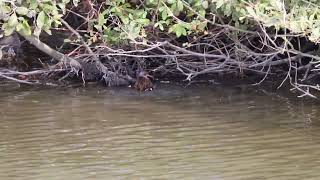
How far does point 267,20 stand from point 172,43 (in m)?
2.47

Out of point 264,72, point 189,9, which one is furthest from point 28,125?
point 264,72

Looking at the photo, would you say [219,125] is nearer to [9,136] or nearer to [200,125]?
[200,125]

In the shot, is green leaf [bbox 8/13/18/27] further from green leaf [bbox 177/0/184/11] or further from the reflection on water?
green leaf [bbox 177/0/184/11]

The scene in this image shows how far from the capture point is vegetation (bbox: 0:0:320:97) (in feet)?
20.9

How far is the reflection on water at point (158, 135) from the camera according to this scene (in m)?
5.30

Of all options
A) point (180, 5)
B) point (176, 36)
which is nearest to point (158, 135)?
point (180, 5)

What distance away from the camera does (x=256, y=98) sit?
767 centimetres

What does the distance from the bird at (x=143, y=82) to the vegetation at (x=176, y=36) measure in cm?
18

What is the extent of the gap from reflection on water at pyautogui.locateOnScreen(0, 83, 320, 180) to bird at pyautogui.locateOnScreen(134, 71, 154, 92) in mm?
138

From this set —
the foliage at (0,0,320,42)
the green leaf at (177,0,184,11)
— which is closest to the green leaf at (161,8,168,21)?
the foliage at (0,0,320,42)

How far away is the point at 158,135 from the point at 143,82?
6.91ft

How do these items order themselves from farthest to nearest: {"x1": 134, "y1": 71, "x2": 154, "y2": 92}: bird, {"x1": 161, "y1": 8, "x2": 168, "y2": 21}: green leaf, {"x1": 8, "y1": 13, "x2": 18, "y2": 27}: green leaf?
{"x1": 134, "y1": 71, "x2": 154, "y2": 92}: bird
{"x1": 161, "y1": 8, "x2": 168, "y2": 21}: green leaf
{"x1": 8, "y1": 13, "x2": 18, "y2": 27}: green leaf

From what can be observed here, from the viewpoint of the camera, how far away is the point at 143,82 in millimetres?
8250

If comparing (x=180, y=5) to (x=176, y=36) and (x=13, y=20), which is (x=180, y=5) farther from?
(x=13, y=20)
